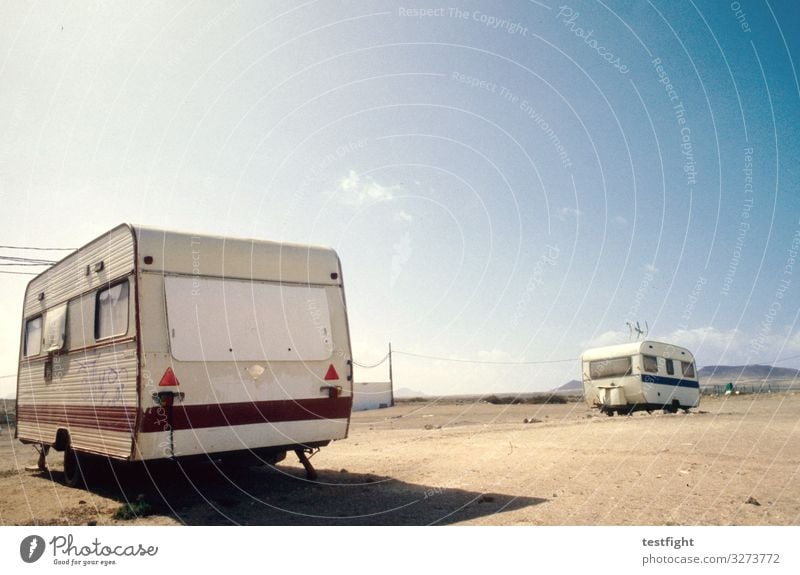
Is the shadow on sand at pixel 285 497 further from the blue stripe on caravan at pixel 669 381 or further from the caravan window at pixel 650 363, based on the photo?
the blue stripe on caravan at pixel 669 381

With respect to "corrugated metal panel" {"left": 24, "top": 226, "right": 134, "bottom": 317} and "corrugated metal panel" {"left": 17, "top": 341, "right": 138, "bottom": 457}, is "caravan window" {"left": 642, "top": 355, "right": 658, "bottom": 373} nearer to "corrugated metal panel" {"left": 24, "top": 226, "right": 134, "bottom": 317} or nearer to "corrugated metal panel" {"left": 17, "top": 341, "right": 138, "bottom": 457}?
"corrugated metal panel" {"left": 17, "top": 341, "right": 138, "bottom": 457}

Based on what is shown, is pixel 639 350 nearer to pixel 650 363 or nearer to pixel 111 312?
pixel 650 363

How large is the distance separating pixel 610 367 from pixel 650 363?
4.95 feet

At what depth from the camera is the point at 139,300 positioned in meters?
6.92

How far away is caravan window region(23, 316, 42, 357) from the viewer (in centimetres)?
1045

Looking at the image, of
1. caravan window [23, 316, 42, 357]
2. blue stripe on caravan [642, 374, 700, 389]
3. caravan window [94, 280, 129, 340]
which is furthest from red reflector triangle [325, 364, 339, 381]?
blue stripe on caravan [642, 374, 700, 389]

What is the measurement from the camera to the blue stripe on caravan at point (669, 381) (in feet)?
73.1

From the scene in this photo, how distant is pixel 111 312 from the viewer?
757 cm

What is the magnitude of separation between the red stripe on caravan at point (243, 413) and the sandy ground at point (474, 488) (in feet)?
3.47

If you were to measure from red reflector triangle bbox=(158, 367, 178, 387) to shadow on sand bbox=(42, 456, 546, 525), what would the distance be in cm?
153
